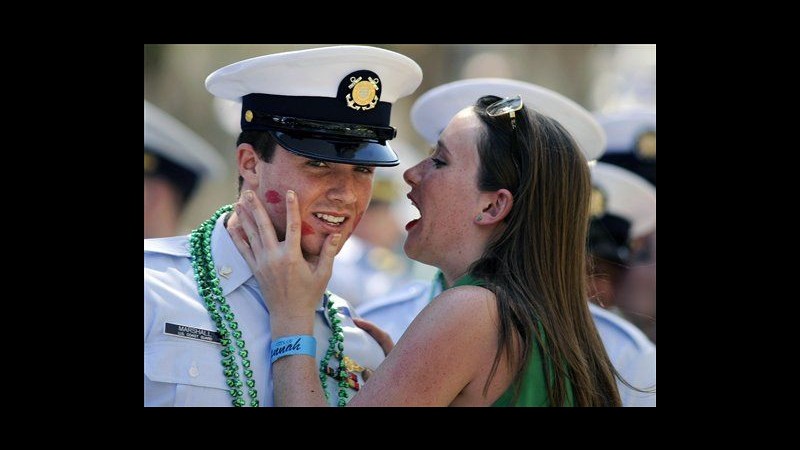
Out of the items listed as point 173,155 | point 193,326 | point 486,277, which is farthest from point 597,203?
point 193,326

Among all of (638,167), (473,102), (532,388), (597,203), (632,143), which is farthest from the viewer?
(632,143)

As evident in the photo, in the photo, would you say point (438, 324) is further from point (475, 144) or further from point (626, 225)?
point (626, 225)

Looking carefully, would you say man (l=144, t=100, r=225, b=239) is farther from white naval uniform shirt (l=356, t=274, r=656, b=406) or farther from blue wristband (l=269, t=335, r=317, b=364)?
blue wristband (l=269, t=335, r=317, b=364)

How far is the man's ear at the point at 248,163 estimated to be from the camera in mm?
3969

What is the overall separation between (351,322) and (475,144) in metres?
0.96

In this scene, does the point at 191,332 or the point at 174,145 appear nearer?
the point at 191,332

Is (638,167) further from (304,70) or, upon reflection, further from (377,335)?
(304,70)

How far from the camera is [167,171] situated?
24.3 feet

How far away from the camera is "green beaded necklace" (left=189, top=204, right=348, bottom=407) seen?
144 inches

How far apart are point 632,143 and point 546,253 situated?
472cm

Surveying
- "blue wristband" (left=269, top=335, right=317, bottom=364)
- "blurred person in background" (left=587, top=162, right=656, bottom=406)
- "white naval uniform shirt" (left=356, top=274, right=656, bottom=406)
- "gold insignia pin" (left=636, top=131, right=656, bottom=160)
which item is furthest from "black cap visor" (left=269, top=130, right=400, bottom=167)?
"gold insignia pin" (left=636, top=131, right=656, bottom=160)

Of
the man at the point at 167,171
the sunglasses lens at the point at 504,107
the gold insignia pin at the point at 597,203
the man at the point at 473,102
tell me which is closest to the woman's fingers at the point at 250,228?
the sunglasses lens at the point at 504,107

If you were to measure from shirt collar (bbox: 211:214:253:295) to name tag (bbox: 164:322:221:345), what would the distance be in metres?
Answer: 0.18

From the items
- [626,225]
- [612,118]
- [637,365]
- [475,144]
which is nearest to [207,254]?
[475,144]
